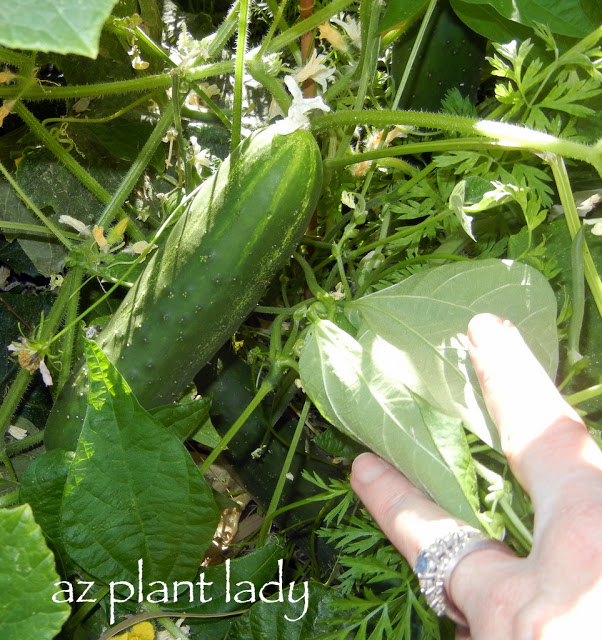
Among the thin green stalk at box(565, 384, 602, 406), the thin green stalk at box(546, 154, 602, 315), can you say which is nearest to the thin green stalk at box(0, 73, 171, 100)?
the thin green stalk at box(546, 154, 602, 315)

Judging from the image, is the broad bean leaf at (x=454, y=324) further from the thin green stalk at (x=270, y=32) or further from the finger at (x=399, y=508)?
the thin green stalk at (x=270, y=32)

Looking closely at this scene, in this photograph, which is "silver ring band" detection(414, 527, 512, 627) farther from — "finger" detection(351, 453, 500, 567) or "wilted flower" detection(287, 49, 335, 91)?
"wilted flower" detection(287, 49, 335, 91)

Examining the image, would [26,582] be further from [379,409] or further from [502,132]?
[502,132]

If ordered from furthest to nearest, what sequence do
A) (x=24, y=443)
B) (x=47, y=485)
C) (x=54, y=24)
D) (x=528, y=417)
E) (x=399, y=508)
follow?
1. (x=24, y=443)
2. (x=47, y=485)
3. (x=399, y=508)
4. (x=528, y=417)
5. (x=54, y=24)

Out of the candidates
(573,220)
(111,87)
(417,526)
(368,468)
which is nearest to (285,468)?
(368,468)

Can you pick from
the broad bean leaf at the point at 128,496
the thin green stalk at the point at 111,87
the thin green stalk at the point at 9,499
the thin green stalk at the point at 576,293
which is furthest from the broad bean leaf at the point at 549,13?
the thin green stalk at the point at 9,499

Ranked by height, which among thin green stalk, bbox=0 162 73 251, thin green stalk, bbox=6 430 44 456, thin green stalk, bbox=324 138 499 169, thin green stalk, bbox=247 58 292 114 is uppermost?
→ thin green stalk, bbox=247 58 292 114

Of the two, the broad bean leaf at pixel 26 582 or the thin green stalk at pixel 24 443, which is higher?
the broad bean leaf at pixel 26 582
